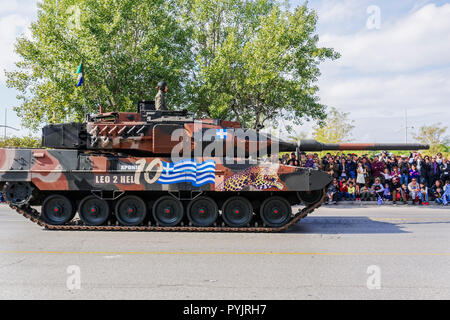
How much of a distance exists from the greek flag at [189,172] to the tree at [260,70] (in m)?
12.7

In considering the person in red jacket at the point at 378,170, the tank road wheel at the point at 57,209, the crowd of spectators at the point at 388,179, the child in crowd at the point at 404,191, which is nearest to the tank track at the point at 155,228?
the tank road wheel at the point at 57,209

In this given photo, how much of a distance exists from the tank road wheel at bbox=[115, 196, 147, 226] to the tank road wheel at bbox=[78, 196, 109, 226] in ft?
1.09

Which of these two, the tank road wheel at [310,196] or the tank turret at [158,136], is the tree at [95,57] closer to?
the tank turret at [158,136]

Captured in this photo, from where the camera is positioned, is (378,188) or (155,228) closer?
(155,228)

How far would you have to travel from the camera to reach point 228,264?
7.02 m

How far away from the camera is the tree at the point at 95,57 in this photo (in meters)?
21.6

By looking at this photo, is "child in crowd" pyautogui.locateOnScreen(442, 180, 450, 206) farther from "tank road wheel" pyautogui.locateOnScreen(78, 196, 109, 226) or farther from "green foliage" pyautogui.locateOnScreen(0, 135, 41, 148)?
"green foliage" pyautogui.locateOnScreen(0, 135, 41, 148)

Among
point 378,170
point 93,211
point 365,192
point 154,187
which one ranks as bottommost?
point 93,211

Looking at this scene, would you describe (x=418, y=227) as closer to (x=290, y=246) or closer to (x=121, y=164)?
(x=290, y=246)

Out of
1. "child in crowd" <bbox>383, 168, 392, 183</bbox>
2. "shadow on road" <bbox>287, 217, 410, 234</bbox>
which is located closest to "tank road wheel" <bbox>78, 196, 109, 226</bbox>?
"shadow on road" <bbox>287, 217, 410, 234</bbox>

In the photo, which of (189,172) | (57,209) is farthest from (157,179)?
(57,209)

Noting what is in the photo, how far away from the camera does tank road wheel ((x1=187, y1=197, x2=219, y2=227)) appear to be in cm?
1094

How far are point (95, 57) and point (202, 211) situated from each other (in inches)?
527

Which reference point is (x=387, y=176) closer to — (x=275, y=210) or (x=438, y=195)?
(x=438, y=195)
